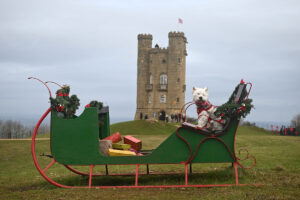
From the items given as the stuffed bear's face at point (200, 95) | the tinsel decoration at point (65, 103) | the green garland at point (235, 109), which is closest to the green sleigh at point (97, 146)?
the tinsel decoration at point (65, 103)

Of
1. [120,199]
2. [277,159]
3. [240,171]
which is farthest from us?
[277,159]

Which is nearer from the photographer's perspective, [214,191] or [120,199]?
[120,199]

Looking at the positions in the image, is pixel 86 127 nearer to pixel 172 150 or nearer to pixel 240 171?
pixel 172 150

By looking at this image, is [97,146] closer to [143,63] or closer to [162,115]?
[162,115]

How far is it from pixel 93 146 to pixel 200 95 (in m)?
2.97

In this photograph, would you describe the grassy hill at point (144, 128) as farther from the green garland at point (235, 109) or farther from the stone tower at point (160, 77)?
the green garland at point (235, 109)

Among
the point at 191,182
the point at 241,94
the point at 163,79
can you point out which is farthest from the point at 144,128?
the point at 241,94

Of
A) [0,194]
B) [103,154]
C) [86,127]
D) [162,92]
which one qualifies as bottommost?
[0,194]

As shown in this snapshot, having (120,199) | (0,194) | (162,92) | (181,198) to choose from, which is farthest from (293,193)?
(162,92)

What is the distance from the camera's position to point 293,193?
6914 mm

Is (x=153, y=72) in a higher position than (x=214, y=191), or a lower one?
higher

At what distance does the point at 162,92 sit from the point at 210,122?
49287mm

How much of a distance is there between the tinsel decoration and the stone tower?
47816mm

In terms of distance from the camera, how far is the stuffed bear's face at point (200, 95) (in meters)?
8.70
